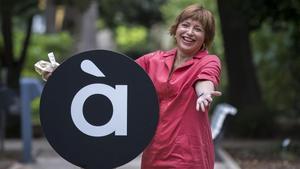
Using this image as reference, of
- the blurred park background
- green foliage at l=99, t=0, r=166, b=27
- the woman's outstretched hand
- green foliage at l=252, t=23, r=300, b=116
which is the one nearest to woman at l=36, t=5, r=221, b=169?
the woman's outstretched hand

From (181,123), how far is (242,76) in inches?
478

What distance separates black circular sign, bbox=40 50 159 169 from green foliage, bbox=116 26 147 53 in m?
39.6

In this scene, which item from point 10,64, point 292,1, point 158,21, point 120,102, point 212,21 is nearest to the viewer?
point 120,102

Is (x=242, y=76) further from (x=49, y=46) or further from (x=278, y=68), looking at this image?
(x=49, y=46)

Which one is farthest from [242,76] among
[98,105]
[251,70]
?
[98,105]

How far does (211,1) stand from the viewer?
17641 millimetres

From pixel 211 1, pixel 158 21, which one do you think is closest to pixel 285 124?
pixel 211 1

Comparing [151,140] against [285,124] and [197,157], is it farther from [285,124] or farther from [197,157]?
[285,124]

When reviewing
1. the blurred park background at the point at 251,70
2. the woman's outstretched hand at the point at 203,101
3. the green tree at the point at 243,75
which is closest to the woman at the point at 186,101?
the woman's outstretched hand at the point at 203,101

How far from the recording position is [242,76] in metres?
16.0

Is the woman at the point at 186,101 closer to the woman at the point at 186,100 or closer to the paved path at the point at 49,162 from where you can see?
the woman at the point at 186,100

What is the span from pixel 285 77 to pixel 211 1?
8.09ft

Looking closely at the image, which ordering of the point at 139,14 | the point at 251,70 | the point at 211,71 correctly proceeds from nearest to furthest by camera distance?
the point at 211,71 → the point at 251,70 → the point at 139,14

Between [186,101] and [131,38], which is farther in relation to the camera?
[131,38]
